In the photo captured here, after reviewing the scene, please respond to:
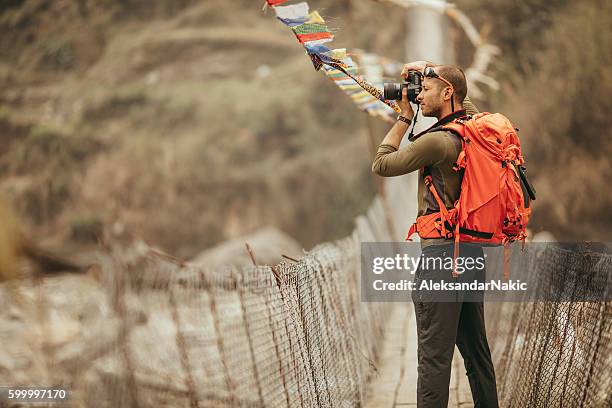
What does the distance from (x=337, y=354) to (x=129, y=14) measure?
21.9 meters

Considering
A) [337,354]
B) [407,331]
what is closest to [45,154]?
[407,331]

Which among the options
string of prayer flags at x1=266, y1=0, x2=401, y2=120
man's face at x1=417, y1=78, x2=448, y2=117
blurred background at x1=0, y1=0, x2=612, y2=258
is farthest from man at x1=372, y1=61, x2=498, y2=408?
blurred background at x1=0, y1=0, x2=612, y2=258

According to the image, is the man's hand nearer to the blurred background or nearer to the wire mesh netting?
the wire mesh netting

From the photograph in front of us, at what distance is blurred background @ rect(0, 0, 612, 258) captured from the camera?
18797 millimetres

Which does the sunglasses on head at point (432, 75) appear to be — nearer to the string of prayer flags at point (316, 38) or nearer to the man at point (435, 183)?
the man at point (435, 183)

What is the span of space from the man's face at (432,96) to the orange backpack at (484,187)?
9 cm

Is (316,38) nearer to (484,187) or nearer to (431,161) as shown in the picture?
(431,161)

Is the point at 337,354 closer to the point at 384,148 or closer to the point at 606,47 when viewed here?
the point at 384,148

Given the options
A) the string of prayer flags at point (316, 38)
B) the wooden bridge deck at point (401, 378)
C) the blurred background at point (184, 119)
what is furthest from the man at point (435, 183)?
the blurred background at point (184, 119)

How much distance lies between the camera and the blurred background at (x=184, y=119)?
1880cm

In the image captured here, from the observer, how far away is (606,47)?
43.8 ft

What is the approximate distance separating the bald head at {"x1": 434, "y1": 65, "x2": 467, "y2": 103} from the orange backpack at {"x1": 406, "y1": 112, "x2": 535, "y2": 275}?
3.5 inches

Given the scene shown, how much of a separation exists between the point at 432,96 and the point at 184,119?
→ 19.4 meters

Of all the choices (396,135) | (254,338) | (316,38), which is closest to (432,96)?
(396,135)
